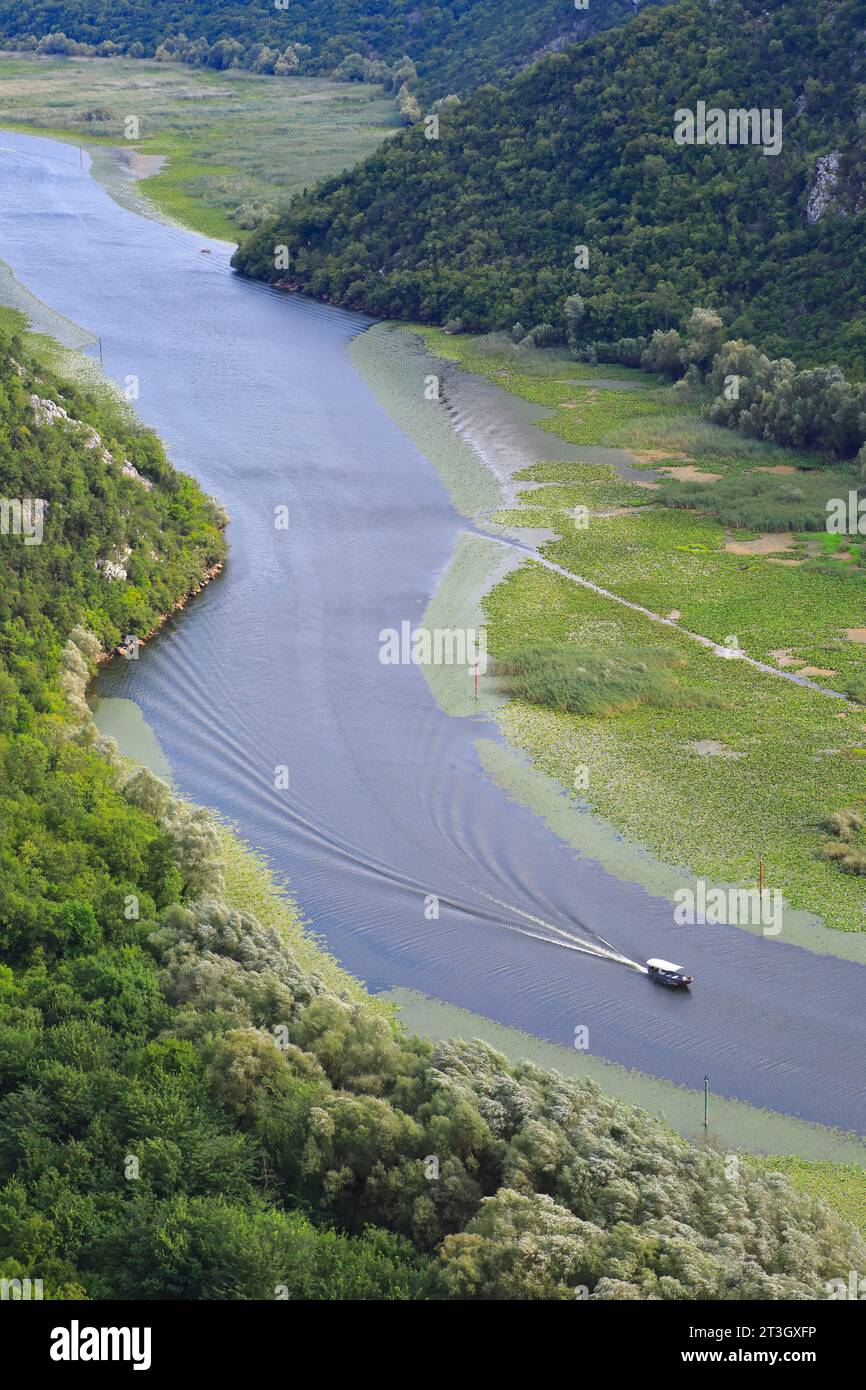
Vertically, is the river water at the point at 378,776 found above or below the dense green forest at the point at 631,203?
below

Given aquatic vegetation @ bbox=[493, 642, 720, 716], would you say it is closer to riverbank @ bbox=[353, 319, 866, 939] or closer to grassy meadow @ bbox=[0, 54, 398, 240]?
riverbank @ bbox=[353, 319, 866, 939]

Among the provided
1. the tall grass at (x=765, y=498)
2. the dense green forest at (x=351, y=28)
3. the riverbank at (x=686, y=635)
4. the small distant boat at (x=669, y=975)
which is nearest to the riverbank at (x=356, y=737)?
the small distant boat at (x=669, y=975)

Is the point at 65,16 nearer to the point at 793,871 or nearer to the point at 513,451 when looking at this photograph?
the point at 513,451

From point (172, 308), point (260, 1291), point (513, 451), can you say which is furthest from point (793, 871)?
point (172, 308)

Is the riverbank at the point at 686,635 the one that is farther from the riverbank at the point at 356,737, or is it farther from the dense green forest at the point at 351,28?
the dense green forest at the point at 351,28

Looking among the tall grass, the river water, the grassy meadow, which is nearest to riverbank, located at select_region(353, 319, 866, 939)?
the tall grass

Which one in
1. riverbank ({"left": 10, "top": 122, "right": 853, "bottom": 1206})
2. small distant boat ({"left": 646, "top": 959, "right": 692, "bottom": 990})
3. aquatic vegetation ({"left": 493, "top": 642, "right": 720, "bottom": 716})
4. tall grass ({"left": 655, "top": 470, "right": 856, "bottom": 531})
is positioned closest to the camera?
small distant boat ({"left": 646, "top": 959, "right": 692, "bottom": 990})
